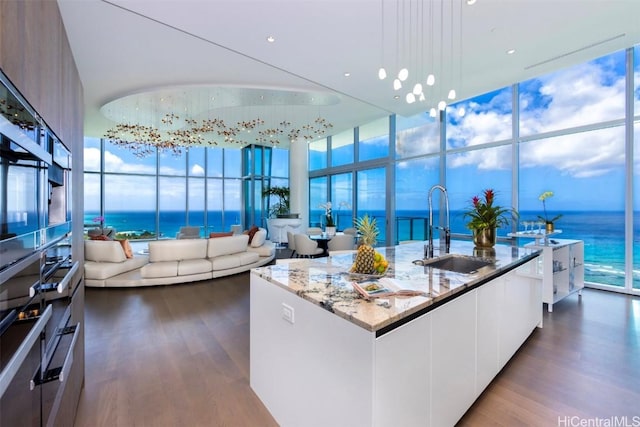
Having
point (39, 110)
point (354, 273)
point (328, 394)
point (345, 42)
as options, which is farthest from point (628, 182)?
point (39, 110)

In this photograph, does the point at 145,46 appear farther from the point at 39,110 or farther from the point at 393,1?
the point at 39,110

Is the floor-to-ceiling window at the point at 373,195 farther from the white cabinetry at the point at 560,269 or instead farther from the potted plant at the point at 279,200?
the white cabinetry at the point at 560,269

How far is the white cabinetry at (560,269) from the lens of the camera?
3.56m

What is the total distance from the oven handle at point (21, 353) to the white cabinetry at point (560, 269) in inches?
172

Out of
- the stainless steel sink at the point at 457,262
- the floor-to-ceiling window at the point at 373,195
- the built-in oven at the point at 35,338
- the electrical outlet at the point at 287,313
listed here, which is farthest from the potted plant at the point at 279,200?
the built-in oven at the point at 35,338

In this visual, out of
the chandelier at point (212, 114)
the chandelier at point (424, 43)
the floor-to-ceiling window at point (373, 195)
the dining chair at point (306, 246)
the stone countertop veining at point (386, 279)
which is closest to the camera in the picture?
the stone countertop veining at point (386, 279)

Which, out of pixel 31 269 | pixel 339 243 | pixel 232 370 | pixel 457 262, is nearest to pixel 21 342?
pixel 31 269

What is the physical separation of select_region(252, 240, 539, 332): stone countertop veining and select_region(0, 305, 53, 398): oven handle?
104 cm

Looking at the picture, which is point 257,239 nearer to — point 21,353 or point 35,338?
point 35,338

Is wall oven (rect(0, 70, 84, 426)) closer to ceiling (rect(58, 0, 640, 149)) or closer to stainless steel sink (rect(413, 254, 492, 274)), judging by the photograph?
stainless steel sink (rect(413, 254, 492, 274))

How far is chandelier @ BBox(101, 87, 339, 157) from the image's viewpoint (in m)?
5.80

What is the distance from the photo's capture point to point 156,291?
183 inches

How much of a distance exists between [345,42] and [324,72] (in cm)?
92

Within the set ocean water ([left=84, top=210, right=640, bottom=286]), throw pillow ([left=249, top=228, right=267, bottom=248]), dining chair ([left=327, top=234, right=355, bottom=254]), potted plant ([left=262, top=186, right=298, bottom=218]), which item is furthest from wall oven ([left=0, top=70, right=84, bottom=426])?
potted plant ([left=262, top=186, right=298, bottom=218])
